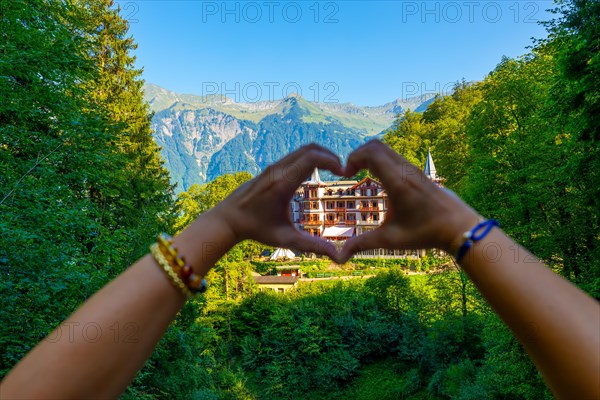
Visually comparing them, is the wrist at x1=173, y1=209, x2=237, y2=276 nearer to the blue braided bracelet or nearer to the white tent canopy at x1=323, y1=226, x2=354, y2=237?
the blue braided bracelet

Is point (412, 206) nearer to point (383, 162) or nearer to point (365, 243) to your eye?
point (383, 162)

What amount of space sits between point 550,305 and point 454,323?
17.6 m

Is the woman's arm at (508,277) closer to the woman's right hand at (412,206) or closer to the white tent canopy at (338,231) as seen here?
the woman's right hand at (412,206)

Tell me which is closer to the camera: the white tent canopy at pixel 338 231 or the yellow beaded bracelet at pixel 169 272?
the yellow beaded bracelet at pixel 169 272

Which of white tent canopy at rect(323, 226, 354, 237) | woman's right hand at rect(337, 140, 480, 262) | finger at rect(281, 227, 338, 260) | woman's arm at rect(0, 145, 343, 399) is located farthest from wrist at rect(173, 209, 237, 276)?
white tent canopy at rect(323, 226, 354, 237)

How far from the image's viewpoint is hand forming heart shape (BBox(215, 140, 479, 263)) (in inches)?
41.4

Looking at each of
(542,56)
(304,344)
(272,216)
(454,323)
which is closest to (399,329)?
(454,323)

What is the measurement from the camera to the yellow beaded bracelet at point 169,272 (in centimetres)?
91

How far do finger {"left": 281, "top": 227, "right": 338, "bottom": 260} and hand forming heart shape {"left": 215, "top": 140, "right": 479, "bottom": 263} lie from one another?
0.05ft

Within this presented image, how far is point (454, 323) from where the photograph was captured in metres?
16.1

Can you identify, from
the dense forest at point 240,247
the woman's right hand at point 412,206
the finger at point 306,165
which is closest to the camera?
the woman's right hand at point 412,206

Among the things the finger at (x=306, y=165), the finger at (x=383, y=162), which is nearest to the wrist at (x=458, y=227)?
the finger at (x=383, y=162)

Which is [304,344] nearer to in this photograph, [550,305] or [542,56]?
[542,56]

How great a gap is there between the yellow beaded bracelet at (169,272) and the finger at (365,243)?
2.13ft
